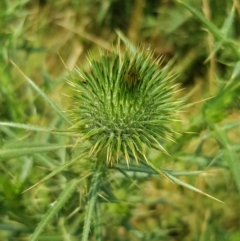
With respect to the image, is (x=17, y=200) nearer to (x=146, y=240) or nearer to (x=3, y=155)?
(x=3, y=155)

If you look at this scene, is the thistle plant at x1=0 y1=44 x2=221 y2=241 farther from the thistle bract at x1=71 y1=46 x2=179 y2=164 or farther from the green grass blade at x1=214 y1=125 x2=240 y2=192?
the green grass blade at x1=214 y1=125 x2=240 y2=192

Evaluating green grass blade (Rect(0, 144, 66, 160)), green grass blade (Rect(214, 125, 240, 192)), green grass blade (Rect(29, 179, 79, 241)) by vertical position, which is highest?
green grass blade (Rect(214, 125, 240, 192))

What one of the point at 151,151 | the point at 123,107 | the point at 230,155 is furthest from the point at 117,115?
the point at 151,151

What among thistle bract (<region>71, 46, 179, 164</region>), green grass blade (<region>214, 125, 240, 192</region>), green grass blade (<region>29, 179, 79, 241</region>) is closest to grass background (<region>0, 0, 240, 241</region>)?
green grass blade (<region>214, 125, 240, 192</region>)

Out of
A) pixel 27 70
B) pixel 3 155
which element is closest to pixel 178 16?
pixel 27 70

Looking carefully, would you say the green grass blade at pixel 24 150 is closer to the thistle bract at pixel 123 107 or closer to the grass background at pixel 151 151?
the grass background at pixel 151 151

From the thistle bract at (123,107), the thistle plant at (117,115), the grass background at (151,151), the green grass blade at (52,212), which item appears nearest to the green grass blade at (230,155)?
the grass background at (151,151)
